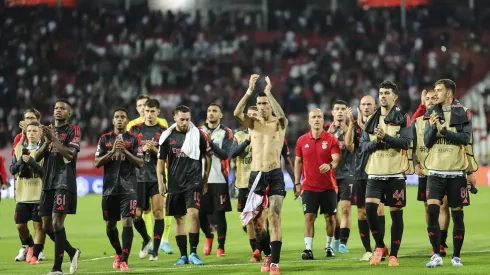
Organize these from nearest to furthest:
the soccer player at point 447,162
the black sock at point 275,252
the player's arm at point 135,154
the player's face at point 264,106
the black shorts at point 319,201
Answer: the black sock at point 275,252, the soccer player at point 447,162, the player's face at point 264,106, the player's arm at point 135,154, the black shorts at point 319,201

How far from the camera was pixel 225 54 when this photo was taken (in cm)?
4138

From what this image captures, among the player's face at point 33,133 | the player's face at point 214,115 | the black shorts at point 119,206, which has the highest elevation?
the player's face at point 214,115

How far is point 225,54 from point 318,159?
88.0ft

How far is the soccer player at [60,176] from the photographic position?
43.0ft

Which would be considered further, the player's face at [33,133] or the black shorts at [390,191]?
the player's face at [33,133]

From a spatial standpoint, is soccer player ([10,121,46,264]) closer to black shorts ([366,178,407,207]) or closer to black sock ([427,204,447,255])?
black shorts ([366,178,407,207])

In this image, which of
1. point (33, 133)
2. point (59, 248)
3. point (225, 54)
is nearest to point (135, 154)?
point (59, 248)

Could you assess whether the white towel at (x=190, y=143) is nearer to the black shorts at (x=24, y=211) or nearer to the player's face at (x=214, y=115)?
the player's face at (x=214, y=115)

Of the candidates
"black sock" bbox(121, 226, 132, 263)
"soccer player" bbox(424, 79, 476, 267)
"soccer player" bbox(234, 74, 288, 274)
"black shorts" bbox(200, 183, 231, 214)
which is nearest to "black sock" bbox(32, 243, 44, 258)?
"black sock" bbox(121, 226, 132, 263)

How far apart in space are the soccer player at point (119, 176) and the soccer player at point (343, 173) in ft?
11.3

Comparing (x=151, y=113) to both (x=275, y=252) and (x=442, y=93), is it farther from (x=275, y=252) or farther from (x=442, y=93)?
(x=442, y=93)

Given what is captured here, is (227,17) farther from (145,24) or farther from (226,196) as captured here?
(226,196)

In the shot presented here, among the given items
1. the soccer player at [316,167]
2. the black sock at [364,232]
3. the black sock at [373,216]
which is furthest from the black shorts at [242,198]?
the black sock at [373,216]

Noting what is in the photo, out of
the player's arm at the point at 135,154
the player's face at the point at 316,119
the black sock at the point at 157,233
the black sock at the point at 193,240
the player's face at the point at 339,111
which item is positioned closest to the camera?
the player's arm at the point at 135,154
